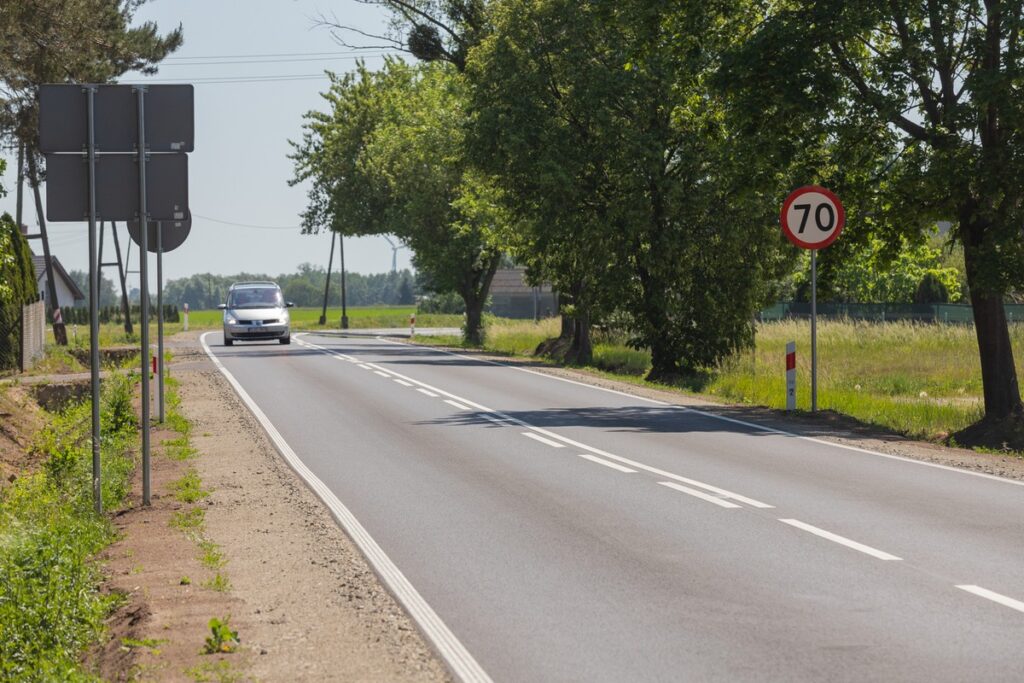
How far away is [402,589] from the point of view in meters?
8.02

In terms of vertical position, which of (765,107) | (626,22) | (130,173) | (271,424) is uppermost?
(626,22)

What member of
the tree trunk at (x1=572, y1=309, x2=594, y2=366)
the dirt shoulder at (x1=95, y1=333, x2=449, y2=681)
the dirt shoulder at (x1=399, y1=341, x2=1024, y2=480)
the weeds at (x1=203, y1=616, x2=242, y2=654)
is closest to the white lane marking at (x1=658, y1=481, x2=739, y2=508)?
the dirt shoulder at (x1=95, y1=333, x2=449, y2=681)

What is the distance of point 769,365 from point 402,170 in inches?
1066

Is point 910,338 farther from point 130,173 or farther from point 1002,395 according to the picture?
point 130,173

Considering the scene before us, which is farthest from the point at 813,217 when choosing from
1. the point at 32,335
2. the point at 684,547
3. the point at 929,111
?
the point at 32,335

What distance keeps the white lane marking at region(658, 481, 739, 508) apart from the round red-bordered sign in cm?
738

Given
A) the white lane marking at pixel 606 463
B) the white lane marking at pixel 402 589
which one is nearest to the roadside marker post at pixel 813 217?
the white lane marking at pixel 606 463

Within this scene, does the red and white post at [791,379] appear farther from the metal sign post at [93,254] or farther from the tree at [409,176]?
the tree at [409,176]

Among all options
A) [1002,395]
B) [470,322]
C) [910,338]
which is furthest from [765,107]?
[470,322]

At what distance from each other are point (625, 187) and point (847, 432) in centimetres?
1312

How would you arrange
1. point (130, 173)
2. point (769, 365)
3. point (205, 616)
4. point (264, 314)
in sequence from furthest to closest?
point (264, 314) → point (769, 365) → point (130, 173) → point (205, 616)

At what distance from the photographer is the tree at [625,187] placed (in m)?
29.0

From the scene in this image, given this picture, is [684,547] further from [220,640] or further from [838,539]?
[220,640]

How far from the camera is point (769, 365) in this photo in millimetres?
30578
